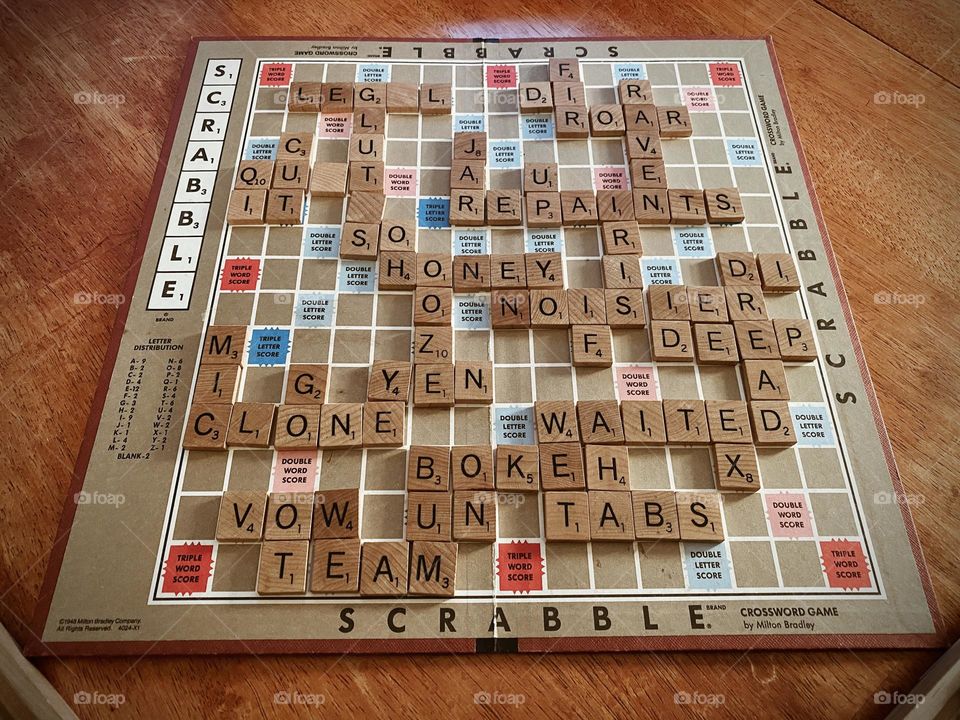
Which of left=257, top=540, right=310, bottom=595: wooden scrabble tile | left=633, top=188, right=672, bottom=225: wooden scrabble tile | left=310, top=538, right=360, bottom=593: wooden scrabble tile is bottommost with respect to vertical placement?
left=257, top=540, right=310, bottom=595: wooden scrabble tile

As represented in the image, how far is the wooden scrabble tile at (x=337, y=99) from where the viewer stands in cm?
203

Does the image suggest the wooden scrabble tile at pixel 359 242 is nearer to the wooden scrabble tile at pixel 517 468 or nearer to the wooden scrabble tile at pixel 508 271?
the wooden scrabble tile at pixel 508 271

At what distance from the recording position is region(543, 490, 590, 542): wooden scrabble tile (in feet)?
4.83

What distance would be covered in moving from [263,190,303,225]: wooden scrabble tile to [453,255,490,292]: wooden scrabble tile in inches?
20.2

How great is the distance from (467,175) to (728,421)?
1.06 metres

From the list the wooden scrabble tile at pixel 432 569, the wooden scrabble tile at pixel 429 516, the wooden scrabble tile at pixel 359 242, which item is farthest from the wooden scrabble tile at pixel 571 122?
the wooden scrabble tile at pixel 432 569

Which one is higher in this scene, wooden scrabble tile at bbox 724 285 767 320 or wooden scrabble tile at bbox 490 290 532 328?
wooden scrabble tile at bbox 724 285 767 320

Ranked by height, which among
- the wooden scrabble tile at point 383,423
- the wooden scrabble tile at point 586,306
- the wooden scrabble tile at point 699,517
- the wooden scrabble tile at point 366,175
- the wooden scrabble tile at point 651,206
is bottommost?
the wooden scrabble tile at point 383,423

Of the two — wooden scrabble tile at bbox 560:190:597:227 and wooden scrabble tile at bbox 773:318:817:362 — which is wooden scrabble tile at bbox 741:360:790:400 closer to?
wooden scrabble tile at bbox 773:318:817:362
